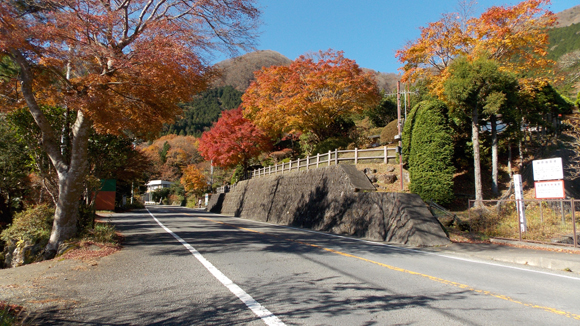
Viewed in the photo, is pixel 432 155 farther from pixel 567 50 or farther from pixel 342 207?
pixel 567 50

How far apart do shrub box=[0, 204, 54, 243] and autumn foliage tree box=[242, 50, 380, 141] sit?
64.0 ft

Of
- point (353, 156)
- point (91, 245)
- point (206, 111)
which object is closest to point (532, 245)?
point (91, 245)

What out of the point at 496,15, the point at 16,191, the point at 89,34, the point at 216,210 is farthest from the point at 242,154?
the point at 89,34

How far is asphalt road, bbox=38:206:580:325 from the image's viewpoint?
13.8 feet

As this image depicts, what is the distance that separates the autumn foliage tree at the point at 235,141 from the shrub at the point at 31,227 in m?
24.0

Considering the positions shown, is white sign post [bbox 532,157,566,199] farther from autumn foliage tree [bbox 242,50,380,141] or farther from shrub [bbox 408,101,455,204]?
autumn foliage tree [bbox 242,50,380,141]

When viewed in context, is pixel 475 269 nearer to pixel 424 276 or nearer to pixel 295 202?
pixel 424 276

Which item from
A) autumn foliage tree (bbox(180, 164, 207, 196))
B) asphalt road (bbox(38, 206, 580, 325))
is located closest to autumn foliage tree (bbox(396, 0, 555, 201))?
asphalt road (bbox(38, 206, 580, 325))

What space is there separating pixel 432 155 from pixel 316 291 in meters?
16.0

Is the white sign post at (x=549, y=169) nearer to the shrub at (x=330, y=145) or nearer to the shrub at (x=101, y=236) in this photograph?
the shrub at (x=101, y=236)

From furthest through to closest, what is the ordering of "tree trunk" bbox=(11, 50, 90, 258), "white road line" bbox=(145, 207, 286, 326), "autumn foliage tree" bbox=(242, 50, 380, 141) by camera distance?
"autumn foliage tree" bbox=(242, 50, 380, 141)
"tree trunk" bbox=(11, 50, 90, 258)
"white road line" bbox=(145, 207, 286, 326)

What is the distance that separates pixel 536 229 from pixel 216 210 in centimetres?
3775

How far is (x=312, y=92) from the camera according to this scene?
28.1 meters

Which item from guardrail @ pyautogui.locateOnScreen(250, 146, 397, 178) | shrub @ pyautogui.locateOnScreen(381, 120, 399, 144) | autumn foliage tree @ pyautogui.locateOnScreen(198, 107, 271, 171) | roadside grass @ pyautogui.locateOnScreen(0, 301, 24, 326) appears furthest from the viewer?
autumn foliage tree @ pyautogui.locateOnScreen(198, 107, 271, 171)
